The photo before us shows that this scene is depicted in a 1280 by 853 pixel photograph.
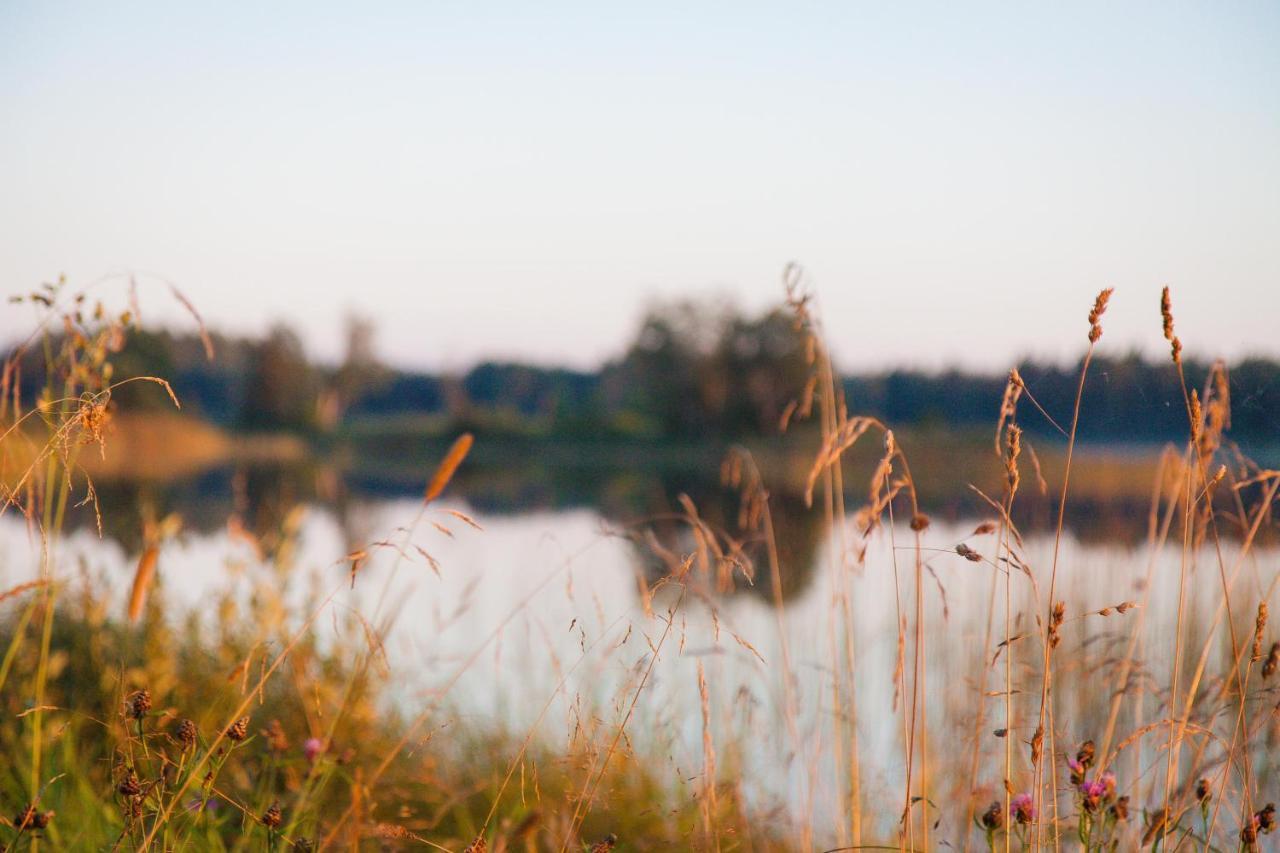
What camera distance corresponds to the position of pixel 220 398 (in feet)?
146

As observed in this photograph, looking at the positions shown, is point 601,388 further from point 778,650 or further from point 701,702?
point 701,702

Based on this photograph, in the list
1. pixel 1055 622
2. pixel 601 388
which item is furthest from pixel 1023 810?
pixel 601 388

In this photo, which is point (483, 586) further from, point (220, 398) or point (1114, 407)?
point (220, 398)

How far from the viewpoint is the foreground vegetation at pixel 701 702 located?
1.31m

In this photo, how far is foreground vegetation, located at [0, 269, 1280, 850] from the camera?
1.31 m

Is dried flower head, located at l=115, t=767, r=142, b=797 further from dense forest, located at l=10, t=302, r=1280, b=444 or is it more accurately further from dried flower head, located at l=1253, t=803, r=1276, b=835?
dense forest, located at l=10, t=302, r=1280, b=444

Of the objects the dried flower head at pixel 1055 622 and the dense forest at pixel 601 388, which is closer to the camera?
the dried flower head at pixel 1055 622

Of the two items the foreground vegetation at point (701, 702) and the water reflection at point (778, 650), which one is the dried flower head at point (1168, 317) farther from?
the water reflection at point (778, 650)

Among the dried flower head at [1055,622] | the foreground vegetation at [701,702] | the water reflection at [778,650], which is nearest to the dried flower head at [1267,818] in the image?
the foreground vegetation at [701,702]

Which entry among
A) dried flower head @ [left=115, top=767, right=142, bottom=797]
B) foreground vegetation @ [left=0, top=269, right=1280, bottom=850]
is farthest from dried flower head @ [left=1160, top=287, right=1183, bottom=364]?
dried flower head @ [left=115, top=767, right=142, bottom=797]

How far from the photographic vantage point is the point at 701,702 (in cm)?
151

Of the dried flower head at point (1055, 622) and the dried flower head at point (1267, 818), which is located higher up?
the dried flower head at point (1055, 622)

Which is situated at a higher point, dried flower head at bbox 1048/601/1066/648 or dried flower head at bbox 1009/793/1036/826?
dried flower head at bbox 1048/601/1066/648

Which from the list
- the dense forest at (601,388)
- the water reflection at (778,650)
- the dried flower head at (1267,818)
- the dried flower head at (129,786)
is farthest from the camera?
the dense forest at (601,388)
